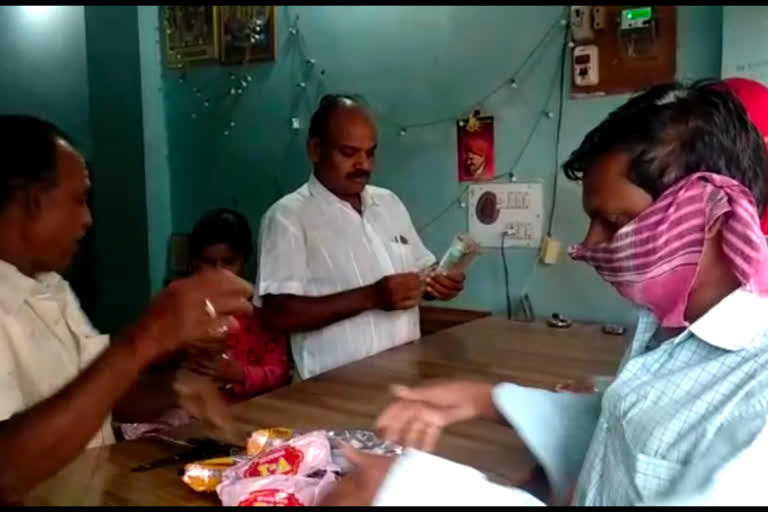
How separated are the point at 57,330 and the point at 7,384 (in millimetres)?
207

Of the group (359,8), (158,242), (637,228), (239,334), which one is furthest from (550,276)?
(158,242)

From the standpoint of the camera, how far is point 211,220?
2.42 meters

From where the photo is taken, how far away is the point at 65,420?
81 centimetres

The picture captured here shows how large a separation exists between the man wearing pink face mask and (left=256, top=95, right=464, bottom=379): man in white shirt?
87 cm

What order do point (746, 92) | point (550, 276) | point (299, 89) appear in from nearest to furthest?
1. point (746, 92)
2. point (550, 276)
3. point (299, 89)

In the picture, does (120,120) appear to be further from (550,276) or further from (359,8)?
(550,276)

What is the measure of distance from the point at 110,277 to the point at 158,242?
299 millimetres

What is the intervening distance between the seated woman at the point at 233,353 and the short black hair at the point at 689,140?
740mm

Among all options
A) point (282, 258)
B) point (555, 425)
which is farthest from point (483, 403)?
point (282, 258)

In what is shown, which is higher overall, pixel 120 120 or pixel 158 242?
pixel 120 120

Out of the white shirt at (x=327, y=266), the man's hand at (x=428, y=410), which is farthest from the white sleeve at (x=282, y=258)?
the man's hand at (x=428, y=410)

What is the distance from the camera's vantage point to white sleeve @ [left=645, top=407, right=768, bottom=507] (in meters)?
0.65

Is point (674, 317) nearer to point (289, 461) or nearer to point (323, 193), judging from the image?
point (289, 461)

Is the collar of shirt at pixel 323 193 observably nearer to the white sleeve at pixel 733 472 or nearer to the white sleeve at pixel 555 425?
the white sleeve at pixel 555 425
